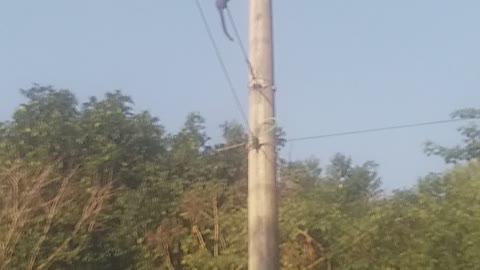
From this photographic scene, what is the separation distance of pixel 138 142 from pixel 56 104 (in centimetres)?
206

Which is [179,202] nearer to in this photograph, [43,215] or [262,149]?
[43,215]

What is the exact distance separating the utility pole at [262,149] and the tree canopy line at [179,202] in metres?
6.90

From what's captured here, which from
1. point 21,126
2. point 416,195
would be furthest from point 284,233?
point 21,126

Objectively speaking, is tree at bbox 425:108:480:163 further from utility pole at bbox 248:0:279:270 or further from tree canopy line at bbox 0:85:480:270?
utility pole at bbox 248:0:279:270

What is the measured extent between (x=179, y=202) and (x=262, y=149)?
1039 cm

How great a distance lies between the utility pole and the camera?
204 inches

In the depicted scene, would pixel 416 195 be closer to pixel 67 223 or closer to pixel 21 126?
pixel 67 223

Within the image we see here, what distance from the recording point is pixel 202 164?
17.0 meters

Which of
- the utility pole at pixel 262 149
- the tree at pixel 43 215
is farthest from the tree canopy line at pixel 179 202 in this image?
the utility pole at pixel 262 149

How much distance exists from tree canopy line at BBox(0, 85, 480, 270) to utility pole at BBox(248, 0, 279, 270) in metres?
6.90

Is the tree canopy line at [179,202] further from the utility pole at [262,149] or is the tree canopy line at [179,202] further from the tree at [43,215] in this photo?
the utility pole at [262,149]

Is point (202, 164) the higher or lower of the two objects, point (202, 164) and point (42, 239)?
the higher

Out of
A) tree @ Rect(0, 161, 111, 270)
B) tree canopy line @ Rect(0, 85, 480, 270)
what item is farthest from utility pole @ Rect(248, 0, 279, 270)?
tree @ Rect(0, 161, 111, 270)

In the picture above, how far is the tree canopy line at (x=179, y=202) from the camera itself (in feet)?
41.1
